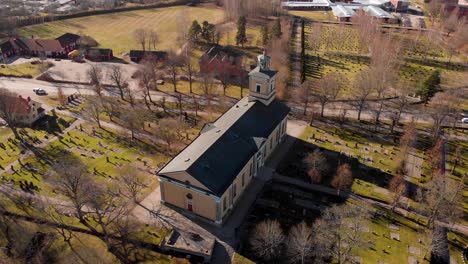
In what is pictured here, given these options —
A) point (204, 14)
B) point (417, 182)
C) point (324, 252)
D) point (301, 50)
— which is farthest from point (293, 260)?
point (204, 14)

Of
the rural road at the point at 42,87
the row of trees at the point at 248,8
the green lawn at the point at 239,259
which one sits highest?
the row of trees at the point at 248,8

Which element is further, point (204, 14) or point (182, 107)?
point (204, 14)

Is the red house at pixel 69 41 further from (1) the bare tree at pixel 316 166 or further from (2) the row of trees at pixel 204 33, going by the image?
(1) the bare tree at pixel 316 166

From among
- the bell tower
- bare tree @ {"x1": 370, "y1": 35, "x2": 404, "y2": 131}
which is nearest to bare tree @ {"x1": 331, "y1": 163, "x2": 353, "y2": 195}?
the bell tower

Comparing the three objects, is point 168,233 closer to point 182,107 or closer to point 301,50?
point 182,107

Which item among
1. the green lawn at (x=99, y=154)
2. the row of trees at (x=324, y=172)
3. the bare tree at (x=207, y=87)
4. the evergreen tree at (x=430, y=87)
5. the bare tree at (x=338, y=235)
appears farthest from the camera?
the bare tree at (x=207, y=87)

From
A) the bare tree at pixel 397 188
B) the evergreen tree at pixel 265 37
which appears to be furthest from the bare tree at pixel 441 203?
the evergreen tree at pixel 265 37
